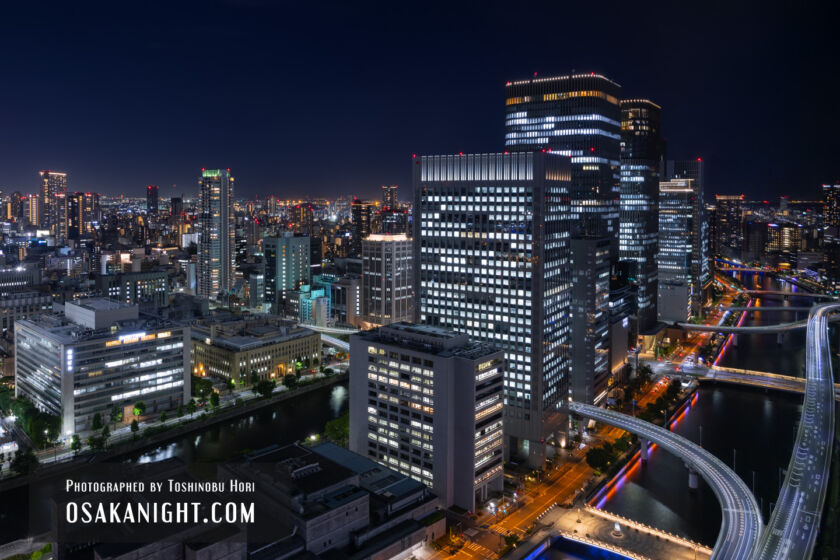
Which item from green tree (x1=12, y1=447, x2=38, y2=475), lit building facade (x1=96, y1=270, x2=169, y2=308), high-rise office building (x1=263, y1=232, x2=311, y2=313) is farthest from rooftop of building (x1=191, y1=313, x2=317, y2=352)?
high-rise office building (x1=263, y1=232, x2=311, y2=313)

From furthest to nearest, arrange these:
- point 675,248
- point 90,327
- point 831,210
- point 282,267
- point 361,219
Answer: point 361,219 < point 831,210 < point 282,267 < point 675,248 < point 90,327

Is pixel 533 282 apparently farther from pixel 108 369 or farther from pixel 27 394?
pixel 27 394

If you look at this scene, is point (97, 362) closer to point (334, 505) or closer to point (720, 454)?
point (334, 505)

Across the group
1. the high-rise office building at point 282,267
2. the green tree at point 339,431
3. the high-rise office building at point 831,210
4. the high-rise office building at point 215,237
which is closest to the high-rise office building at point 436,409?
the green tree at point 339,431

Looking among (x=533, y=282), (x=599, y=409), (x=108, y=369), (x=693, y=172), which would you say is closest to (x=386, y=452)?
(x=533, y=282)

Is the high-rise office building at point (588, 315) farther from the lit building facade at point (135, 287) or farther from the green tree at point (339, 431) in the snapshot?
the lit building facade at point (135, 287)

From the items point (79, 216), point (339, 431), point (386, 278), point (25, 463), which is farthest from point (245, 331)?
point (79, 216)
